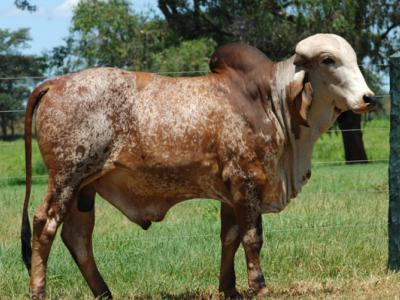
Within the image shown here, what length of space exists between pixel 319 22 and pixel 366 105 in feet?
54.1

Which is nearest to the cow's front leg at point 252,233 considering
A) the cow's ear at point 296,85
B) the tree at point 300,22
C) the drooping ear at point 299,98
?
the drooping ear at point 299,98

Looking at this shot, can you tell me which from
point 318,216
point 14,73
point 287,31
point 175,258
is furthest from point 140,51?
point 175,258

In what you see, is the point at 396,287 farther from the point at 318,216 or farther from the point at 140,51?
the point at 140,51

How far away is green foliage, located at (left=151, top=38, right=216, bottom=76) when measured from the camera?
77.6 feet

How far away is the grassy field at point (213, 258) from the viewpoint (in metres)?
6.75

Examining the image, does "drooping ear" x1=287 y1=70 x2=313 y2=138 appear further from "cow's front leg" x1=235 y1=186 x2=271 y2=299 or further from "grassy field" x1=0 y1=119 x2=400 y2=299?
"grassy field" x1=0 y1=119 x2=400 y2=299

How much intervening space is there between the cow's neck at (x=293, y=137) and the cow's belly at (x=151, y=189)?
1.62 feet

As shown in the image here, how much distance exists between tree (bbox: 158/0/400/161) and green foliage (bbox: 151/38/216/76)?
647 millimetres

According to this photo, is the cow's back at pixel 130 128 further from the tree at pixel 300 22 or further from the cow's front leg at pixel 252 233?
the tree at pixel 300 22

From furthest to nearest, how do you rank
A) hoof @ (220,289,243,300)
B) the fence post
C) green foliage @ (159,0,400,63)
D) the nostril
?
green foliage @ (159,0,400,63), the fence post, hoof @ (220,289,243,300), the nostril

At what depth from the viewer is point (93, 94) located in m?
6.07

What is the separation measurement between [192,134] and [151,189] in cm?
48

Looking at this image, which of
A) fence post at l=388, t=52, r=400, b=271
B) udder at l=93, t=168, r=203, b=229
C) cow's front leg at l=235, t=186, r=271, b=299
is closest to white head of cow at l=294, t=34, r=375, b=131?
cow's front leg at l=235, t=186, r=271, b=299

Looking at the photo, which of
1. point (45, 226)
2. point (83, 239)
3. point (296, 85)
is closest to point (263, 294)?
point (83, 239)
